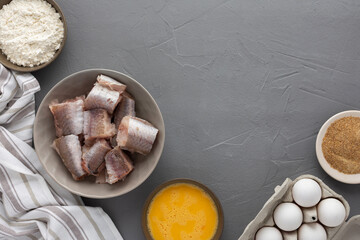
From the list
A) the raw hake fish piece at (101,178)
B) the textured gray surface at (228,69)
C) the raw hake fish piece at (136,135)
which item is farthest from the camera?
the textured gray surface at (228,69)

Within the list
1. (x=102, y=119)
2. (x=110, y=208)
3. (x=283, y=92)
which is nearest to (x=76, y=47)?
(x=102, y=119)

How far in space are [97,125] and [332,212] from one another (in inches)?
34.7

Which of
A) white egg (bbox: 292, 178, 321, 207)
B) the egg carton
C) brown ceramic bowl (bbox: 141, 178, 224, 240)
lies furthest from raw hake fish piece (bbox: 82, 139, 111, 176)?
white egg (bbox: 292, 178, 321, 207)

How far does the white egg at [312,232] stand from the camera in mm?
1617

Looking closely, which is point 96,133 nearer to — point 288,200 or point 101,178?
point 101,178

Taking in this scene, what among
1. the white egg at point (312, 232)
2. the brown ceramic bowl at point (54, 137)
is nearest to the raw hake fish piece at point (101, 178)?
the brown ceramic bowl at point (54, 137)

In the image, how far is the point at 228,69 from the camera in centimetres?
184

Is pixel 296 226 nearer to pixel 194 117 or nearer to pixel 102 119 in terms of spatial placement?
pixel 194 117

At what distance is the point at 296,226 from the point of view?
1.63m

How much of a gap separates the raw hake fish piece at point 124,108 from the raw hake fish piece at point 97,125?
44mm

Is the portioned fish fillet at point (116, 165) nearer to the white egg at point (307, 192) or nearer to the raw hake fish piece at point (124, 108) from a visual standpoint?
the raw hake fish piece at point (124, 108)

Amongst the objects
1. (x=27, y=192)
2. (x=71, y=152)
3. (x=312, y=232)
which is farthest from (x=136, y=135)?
(x=312, y=232)

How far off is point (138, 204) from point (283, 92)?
736mm

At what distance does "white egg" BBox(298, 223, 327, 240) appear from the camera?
1.62 metres
